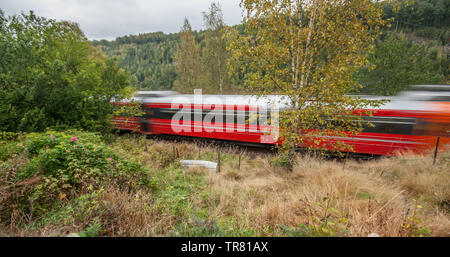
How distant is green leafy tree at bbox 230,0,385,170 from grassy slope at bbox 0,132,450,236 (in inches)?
56.7

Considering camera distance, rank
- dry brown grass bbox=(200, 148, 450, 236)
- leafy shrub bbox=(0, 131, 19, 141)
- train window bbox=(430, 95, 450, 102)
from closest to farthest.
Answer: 1. dry brown grass bbox=(200, 148, 450, 236)
2. leafy shrub bbox=(0, 131, 19, 141)
3. train window bbox=(430, 95, 450, 102)

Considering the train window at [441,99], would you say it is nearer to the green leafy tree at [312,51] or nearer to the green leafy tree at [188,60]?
the green leafy tree at [312,51]

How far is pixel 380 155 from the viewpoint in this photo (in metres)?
8.07

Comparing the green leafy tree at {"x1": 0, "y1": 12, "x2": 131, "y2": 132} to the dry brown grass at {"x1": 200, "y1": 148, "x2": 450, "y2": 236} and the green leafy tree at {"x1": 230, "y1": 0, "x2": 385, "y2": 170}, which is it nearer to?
the dry brown grass at {"x1": 200, "y1": 148, "x2": 450, "y2": 236}

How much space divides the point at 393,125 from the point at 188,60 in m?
21.8

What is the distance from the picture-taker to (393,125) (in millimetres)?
7527

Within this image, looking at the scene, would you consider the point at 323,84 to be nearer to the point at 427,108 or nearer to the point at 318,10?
the point at 318,10

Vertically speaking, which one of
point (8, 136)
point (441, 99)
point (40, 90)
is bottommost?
point (8, 136)

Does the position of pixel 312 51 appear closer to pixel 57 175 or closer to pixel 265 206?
pixel 265 206

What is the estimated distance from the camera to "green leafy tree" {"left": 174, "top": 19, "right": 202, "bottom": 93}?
2295 cm

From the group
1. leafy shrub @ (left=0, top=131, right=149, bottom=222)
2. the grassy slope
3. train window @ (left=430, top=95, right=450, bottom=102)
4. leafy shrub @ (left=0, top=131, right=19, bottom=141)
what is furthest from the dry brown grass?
leafy shrub @ (left=0, top=131, right=19, bottom=141)

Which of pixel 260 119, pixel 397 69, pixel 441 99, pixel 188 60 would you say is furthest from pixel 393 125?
pixel 188 60

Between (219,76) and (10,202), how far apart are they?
809 inches
